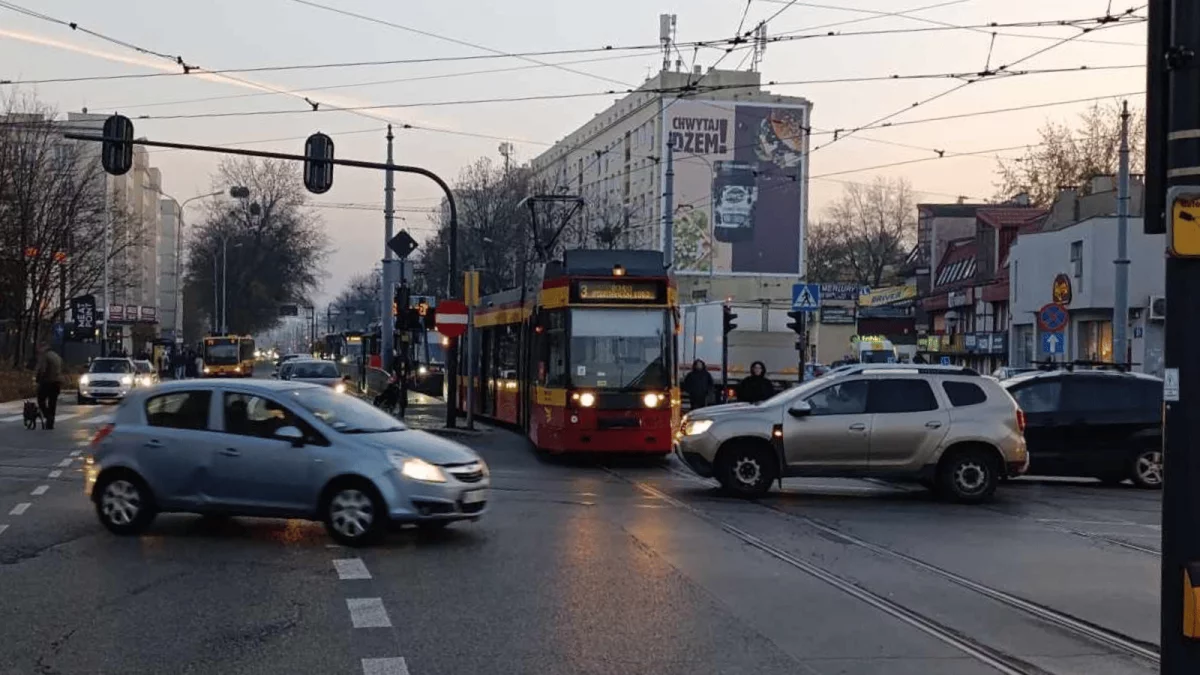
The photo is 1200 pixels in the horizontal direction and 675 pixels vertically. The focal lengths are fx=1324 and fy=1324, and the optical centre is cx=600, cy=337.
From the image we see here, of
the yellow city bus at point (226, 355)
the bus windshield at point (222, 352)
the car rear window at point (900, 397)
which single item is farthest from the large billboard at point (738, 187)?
the car rear window at point (900, 397)

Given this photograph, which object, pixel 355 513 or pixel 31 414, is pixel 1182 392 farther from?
pixel 31 414

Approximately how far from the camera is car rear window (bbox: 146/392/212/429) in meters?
12.7

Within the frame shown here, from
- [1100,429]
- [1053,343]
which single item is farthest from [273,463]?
[1053,343]

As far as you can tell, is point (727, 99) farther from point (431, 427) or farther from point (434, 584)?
point (434, 584)

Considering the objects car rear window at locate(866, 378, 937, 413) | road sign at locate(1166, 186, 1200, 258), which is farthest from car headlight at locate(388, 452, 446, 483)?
road sign at locate(1166, 186, 1200, 258)

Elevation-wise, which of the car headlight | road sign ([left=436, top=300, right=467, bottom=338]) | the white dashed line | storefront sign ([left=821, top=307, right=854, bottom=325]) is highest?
storefront sign ([left=821, top=307, right=854, bottom=325])

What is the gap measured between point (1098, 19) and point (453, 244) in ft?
45.9

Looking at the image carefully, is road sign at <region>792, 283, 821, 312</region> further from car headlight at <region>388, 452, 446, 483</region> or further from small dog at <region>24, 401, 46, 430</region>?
car headlight at <region>388, 452, 446, 483</region>

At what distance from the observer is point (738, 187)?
85062 mm

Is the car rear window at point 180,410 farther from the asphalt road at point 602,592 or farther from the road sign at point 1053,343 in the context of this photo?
the road sign at point 1053,343

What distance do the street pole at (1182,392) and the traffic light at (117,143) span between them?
69.9 ft

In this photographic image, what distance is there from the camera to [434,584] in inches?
405

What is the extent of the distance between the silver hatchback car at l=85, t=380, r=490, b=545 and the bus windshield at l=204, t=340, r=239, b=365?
51.9m

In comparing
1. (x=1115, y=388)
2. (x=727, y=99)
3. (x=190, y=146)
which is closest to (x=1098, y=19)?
(x=1115, y=388)
